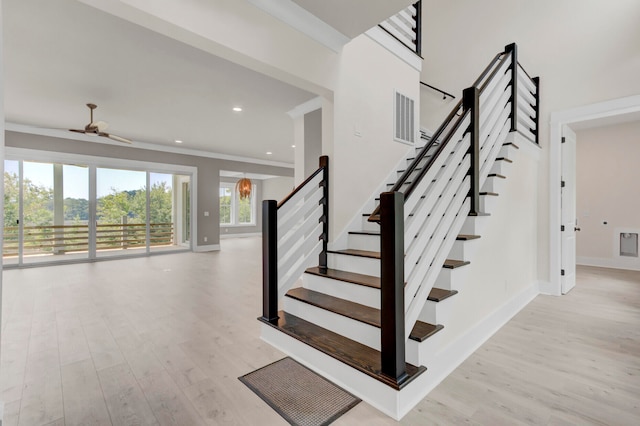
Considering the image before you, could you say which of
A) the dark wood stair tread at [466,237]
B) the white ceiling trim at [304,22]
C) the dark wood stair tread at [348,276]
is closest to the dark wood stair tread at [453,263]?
the dark wood stair tread at [466,237]

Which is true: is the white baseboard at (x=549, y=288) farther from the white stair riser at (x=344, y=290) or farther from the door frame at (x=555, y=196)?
the white stair riser at (x=344, y=290)

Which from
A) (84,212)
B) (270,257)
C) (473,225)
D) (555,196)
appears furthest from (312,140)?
(84,212)

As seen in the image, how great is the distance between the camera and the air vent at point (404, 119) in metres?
3.89

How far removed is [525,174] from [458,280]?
7.49ft

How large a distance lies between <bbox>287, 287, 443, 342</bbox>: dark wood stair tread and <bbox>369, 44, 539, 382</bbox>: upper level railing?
130mm

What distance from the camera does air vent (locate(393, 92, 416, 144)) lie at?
153 inches

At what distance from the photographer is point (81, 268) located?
19.7 ft

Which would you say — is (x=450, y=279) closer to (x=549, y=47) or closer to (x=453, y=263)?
(x=453, y=263)

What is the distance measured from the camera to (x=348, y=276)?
8.87 feet

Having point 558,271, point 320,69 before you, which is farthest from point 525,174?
point 320,69

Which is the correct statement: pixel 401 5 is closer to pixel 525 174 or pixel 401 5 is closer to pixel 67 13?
pixel 525 174

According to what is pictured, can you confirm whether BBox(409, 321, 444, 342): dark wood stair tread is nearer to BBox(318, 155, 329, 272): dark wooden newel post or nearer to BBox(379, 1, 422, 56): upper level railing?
BBox(318, 155, 329, 272): dark wooden newel post

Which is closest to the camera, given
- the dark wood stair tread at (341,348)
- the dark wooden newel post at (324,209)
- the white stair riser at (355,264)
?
the dark wood stair tread at (341,348)

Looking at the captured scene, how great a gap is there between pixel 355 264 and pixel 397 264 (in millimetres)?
1210
